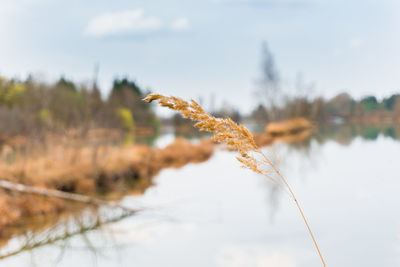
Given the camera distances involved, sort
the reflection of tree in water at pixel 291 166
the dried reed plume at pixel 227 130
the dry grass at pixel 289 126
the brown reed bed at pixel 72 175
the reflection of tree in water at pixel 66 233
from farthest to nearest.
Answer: the dry grass at pixel 289 126
the reflection of tree in water at pixel 291 166
the brown reed bed at pixel 72 175
the reflection of tree in water at pixel 66 233
the dried reed plume at pixel 227 130

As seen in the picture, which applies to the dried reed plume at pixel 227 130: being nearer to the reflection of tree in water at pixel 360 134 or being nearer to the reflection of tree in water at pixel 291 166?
the reflection of tree in water at pixel 291 166

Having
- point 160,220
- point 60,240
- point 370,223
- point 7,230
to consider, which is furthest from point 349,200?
point 7,230

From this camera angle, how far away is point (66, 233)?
20.8 feet

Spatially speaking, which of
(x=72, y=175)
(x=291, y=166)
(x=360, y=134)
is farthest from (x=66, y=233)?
(x=360, y=134)

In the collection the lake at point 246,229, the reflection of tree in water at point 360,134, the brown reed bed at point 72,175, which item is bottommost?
the lake at point 246,229

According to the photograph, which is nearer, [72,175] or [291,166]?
[72,175]

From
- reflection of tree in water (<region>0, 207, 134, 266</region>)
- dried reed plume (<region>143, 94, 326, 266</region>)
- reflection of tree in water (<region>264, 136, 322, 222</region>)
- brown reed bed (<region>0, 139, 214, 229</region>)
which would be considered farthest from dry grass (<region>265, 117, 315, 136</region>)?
dried reed plume (<region>143, 94, 326, 266</region>)

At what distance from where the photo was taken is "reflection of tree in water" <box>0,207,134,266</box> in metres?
5.60

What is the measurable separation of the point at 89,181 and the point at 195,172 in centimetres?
485

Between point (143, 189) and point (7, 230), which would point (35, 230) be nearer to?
point (7, 230)

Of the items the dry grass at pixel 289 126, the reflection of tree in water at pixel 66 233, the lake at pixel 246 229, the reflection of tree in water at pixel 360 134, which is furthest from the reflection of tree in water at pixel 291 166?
the dry grass at pixel 289 126

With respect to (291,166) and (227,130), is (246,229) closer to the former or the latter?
(227,130)

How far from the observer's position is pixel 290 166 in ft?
47.9

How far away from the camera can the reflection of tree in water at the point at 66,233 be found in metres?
5.60
